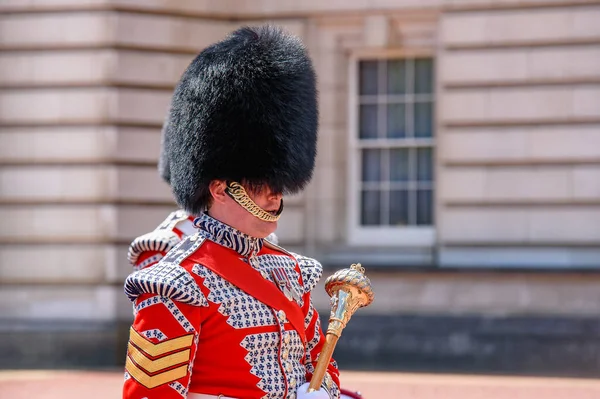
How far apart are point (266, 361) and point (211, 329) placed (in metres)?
0.18

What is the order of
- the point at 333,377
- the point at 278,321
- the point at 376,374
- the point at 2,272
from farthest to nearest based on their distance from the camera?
the point at 2,272, the point at 376,374, the point at 333,377, the point at 278,321

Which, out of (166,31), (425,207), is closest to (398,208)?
(425,207)

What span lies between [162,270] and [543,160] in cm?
801

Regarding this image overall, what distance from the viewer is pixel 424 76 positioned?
10.9 m

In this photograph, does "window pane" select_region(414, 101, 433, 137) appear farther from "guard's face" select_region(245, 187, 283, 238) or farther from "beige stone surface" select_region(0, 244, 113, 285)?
"guard's face" select_region(245, 187, 283, 238)

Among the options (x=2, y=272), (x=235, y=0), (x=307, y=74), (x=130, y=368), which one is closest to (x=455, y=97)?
(x=235, y=0)

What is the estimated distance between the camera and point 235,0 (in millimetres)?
11016

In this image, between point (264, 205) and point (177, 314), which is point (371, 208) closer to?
point (264, 205)

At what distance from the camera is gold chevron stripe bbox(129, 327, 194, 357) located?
2576 mm

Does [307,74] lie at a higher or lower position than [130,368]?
higher

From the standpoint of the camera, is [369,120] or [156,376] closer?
[156,376]

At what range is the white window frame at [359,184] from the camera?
35.8 feet

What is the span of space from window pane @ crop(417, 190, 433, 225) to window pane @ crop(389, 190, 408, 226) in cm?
13

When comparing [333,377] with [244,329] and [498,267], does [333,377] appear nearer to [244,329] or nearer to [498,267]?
[244,329]
